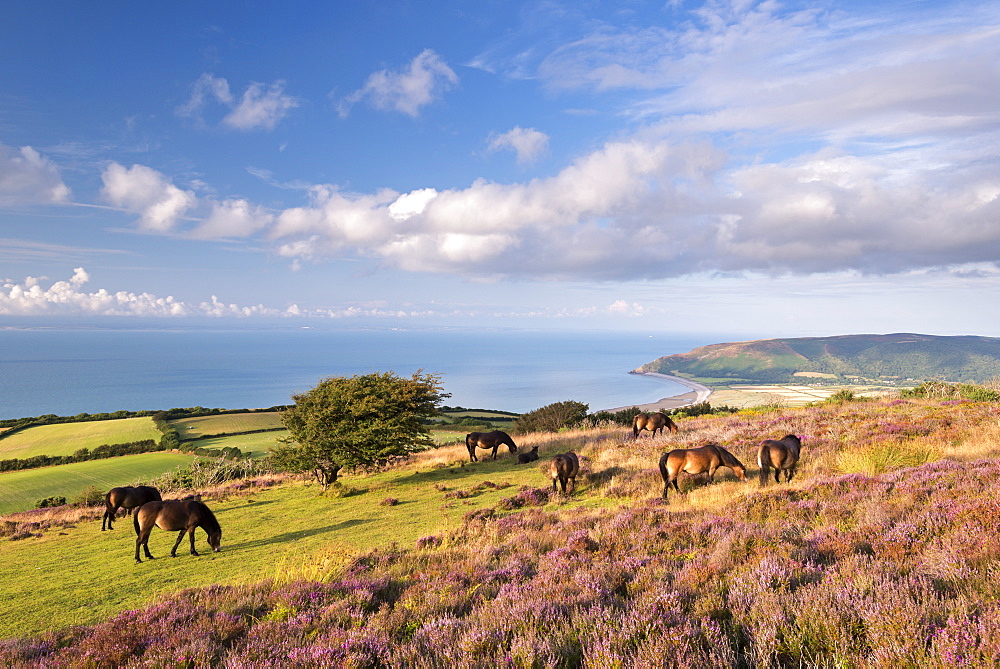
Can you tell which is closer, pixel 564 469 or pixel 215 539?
pixel 215 539

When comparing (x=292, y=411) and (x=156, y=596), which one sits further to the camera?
(x=292, y=411)

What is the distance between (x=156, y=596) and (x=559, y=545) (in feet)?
26.1

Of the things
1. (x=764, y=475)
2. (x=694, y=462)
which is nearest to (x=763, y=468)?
(x=764, y=475)

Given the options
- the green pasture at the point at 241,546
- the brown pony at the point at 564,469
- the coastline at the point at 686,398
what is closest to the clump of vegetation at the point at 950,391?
the brown pony at the point at 564,469

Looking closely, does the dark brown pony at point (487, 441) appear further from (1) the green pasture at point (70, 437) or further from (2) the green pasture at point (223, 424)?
(1) the green pasture at point (70, 437)

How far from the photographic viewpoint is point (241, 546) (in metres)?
12.9

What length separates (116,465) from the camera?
46.7m

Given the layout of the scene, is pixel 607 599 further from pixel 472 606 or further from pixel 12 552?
pixel 12 552

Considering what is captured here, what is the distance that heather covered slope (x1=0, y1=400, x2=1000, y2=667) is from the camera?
160 inches

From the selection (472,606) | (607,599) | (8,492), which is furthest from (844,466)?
(8,492)

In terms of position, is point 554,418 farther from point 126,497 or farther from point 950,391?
point 126,497

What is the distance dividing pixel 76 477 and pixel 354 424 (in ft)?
126

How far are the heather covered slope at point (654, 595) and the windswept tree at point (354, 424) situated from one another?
9178 millimetres

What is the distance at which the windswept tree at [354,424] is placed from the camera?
775 inches
